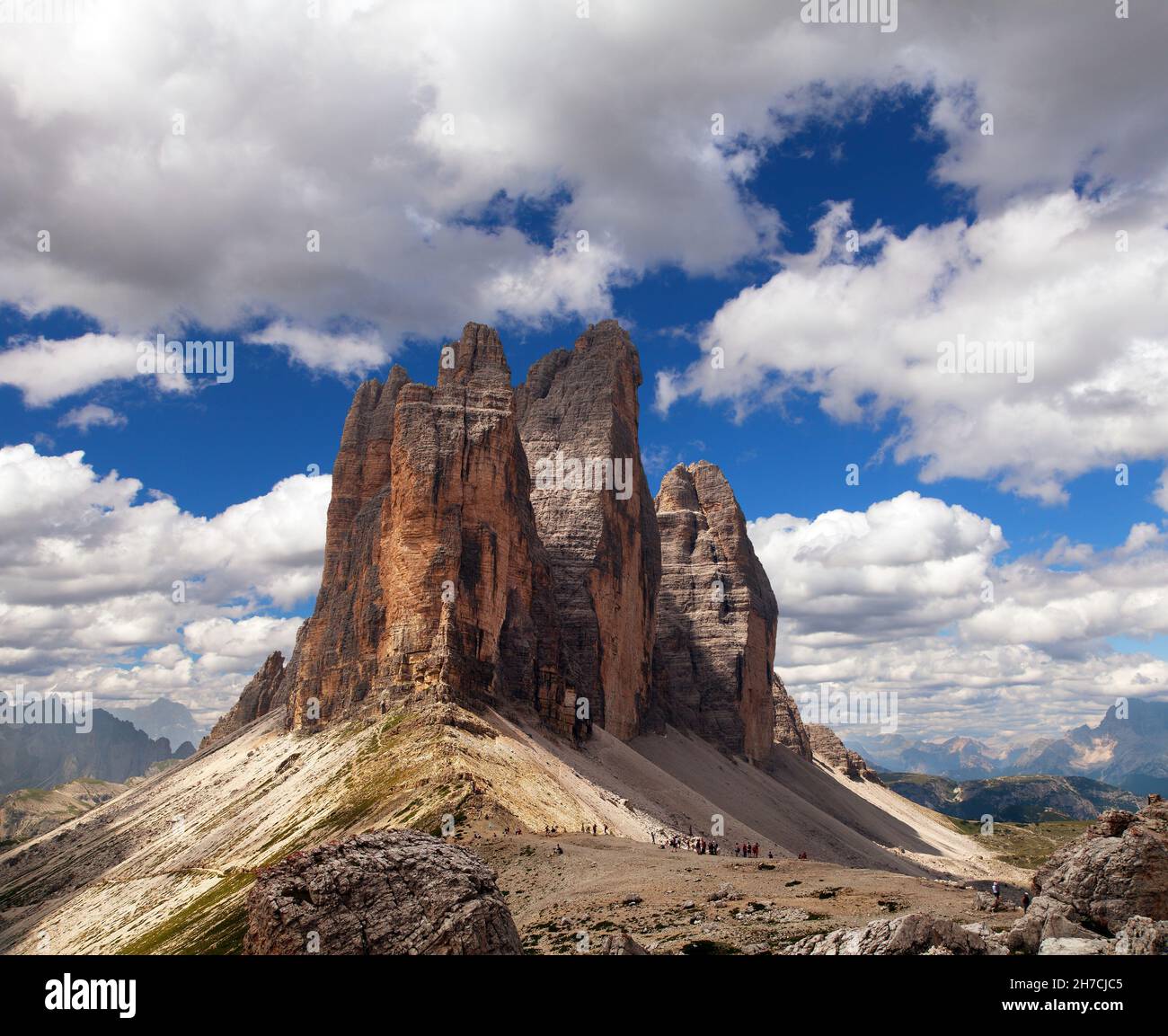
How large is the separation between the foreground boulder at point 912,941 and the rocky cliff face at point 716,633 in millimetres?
144071

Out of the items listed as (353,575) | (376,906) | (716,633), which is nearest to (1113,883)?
(376,906)

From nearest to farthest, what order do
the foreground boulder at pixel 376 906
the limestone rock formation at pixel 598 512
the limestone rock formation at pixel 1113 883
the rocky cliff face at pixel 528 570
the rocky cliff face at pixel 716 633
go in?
the foreground boulder at pixel 376 906 → the limestone rock formation at pixel 1113 883 → the rocky cliff face at pixel 528 570 → the limestone rock formation at pixel 598 512 → the rocky cliff face at pixel 716 633

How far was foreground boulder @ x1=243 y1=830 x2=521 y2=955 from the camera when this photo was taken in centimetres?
A: 2366

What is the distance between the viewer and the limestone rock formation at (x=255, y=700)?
17488 cm

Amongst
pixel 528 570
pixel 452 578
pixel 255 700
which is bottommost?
pixel 255 700

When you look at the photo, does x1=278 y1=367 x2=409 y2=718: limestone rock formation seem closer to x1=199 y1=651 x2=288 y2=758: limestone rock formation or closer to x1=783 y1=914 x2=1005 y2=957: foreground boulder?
x1=199 y1=651 x2=288 y2=758: limestone rock formation

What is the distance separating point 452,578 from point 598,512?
5047 centimetres

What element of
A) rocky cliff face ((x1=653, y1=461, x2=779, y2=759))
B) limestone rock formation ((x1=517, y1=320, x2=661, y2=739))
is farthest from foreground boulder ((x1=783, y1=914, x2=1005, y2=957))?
rocky cliff face ((x1=653, y1=461, x2=779, y2=759))

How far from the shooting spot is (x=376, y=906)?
2456 cm

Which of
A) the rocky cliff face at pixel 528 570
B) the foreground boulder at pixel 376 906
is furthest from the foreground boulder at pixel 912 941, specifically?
the rocky cliff face at pixel 528 570

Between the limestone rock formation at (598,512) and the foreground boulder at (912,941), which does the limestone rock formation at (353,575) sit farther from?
the foreground boulder at (912,941)

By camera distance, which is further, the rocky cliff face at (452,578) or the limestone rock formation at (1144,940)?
the rocky cliff face at (452,578)

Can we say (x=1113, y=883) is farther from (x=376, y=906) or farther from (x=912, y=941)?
(x=376, y=906)
